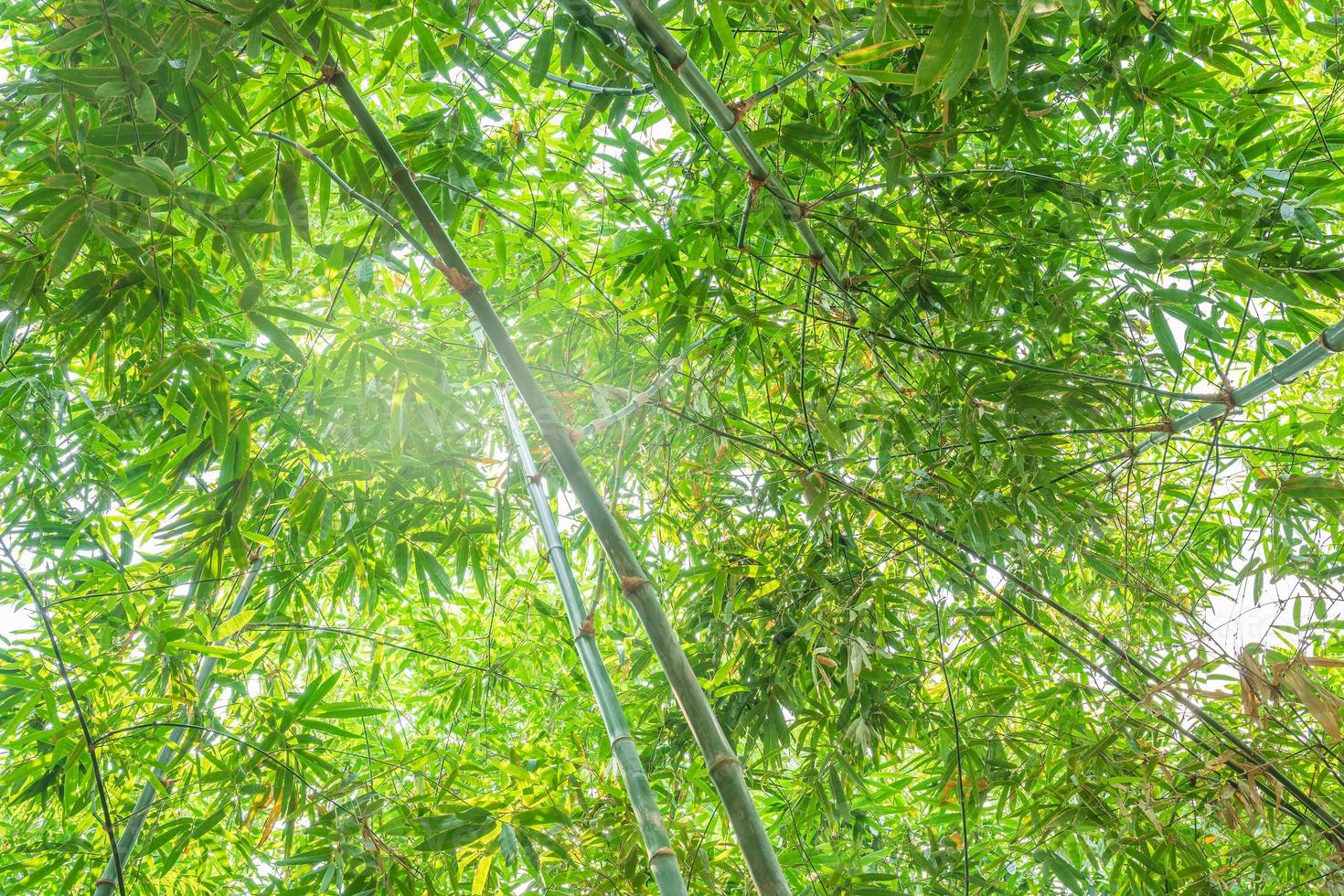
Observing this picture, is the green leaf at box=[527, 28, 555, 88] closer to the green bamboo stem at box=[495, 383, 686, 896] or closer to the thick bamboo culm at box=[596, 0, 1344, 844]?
the thick bamboo culm at box=[596, 0, 1344, 844]

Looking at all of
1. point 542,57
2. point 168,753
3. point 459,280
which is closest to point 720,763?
point 459,280

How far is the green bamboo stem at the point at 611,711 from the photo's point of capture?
3.36ft

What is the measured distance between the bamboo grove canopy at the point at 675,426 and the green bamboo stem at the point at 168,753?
0.09 ft

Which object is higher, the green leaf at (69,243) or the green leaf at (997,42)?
the green leaf at (69,243)

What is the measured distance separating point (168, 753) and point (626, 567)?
143 cm

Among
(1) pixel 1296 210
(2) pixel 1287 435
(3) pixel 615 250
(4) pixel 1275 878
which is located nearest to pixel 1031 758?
(4) pixel 1275 878

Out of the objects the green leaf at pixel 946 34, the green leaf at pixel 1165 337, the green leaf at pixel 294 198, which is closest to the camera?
the green leaf at pixel 946 34

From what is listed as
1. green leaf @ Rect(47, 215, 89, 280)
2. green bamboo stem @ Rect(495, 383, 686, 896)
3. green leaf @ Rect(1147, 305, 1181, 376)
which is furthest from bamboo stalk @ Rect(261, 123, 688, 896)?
green leaf @ Rect(1147, 305, 1181, 376)

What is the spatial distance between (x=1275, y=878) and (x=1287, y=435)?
4.27 ft

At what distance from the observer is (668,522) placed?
2.24 meters

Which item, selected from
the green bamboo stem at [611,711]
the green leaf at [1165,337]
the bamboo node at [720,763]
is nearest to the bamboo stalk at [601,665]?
the green bamboo stem at [611,711]

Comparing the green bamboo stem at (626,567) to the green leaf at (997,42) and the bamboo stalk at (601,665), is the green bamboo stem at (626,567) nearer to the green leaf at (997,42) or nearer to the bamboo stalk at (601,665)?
the bamboo stalk at (601,665)

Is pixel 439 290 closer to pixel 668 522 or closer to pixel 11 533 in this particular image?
pixel 668 522

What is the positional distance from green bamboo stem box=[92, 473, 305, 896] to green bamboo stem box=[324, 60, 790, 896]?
99 cm
